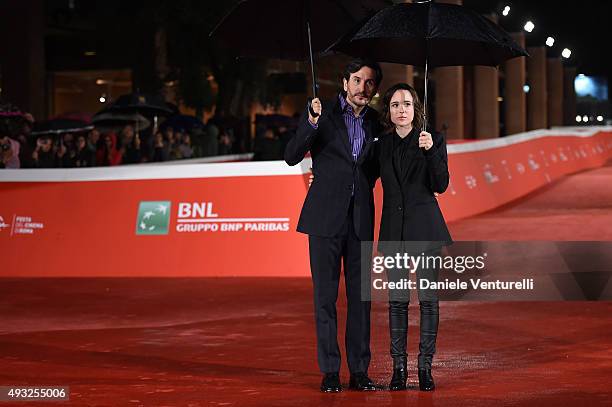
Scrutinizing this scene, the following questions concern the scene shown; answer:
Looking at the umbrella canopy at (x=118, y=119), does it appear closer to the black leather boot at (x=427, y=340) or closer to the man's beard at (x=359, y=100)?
the man's beard at (x=359, y=100)

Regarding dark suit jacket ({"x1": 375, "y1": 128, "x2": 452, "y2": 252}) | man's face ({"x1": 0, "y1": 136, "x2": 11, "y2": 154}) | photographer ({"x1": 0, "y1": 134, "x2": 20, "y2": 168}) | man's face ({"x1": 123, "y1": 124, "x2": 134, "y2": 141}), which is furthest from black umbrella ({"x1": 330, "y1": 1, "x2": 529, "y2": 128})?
man's face ({"x1": 123, "y1": 124, "x2": 134, "y2": 141})

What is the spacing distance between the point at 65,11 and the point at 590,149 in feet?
68.9

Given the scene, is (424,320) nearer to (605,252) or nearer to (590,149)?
(605,252)

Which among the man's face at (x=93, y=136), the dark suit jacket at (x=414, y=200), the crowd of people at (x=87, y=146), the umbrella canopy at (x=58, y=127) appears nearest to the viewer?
the dark suit jacket at (x=414, y=200)

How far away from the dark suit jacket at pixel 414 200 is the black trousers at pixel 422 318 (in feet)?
0.51

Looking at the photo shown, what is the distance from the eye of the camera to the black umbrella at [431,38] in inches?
301

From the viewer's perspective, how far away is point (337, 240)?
767 centimetres

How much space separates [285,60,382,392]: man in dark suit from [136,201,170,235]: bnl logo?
7.60 metres

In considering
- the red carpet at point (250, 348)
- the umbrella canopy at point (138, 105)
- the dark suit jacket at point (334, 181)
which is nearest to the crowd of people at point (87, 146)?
the umbrella canopy at point (138, 105)

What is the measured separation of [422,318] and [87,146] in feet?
51.9

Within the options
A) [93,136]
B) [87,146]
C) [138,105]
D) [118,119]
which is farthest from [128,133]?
[118,119]

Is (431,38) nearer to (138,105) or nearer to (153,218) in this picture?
(153,218)

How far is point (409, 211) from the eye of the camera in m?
7.59

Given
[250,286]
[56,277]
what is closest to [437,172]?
[250,286]
